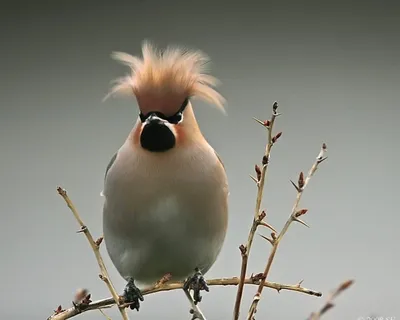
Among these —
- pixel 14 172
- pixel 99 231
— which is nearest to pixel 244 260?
pixel 99 231

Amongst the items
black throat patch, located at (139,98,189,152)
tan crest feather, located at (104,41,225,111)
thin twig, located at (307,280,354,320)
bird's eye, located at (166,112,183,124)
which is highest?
tan crest feather, located at (104,41,225,111)

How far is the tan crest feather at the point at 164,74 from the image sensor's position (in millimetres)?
1204

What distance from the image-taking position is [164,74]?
121cm

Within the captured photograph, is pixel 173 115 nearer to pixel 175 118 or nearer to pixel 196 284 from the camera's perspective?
pixel 175 118

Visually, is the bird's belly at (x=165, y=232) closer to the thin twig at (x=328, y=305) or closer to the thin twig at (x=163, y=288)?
the thin twig at (x=163, y=288)

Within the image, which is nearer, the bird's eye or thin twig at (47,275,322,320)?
thin twig at (47,275,322,320)

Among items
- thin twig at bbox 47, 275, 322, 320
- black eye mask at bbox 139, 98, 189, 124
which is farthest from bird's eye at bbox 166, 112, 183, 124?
thin twig at bbox 47, 275, 322, 320

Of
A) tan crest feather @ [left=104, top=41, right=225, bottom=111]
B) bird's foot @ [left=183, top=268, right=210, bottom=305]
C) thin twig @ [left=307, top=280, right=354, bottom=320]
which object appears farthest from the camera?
bird's foot @ [left=183, top=268, right=210, bottom=305]

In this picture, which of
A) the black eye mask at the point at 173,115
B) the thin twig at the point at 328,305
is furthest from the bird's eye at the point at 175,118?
the thin twig at the point at 328,305

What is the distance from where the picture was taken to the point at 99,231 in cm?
273

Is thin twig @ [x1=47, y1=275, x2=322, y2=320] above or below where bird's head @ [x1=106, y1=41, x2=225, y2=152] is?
below

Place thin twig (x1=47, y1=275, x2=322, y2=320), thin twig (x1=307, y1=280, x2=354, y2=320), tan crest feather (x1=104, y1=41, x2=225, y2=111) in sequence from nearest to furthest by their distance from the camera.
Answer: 1. thin twig (x1=307, y1=280, x2=354, y2=320)
2. thin twig (x1=47, y1=275, x2=322, y2=320)
3. tan crest feather (x1=104, y1=41, x2=225, y2=111)

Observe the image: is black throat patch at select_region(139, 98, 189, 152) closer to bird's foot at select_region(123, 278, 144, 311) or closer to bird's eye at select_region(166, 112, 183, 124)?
bird's eye at select_region(166, 112, 183, 124)

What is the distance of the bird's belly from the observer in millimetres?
1317
